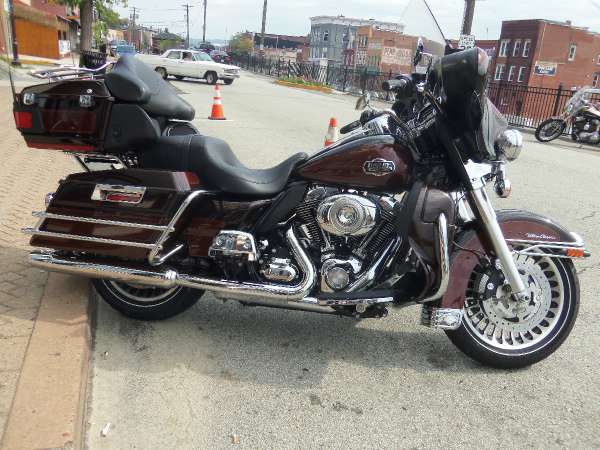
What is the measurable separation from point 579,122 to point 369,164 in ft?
45.6

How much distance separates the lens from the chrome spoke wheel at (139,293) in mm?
3410

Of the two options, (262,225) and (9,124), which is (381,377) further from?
(9,124)

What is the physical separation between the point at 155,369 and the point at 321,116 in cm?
1275

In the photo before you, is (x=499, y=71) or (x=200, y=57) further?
(x=499, y=71)

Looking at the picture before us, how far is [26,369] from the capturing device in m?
2.72

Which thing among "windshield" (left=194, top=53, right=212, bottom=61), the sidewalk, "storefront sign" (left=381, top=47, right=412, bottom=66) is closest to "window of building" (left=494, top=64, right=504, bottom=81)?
"windshield" (left=194, top=53, right=212, bottom=61)

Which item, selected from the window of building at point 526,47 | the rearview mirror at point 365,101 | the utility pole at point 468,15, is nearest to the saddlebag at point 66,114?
the rearview mirror at point 365,101

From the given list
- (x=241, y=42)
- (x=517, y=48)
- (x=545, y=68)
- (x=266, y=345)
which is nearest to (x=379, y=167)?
(x=266, y=345)

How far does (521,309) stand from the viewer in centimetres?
310

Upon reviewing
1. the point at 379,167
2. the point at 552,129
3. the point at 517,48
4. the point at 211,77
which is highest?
the point at 517,48

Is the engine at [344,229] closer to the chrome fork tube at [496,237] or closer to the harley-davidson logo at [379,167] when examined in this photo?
the harley-davidson logo at [379,167]

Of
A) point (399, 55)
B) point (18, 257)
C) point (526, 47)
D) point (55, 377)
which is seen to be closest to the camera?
point (55, 377)

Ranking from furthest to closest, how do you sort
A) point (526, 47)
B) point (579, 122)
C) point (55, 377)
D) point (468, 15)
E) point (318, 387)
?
point (526, 47)
point (468, 15)
point (579, 122)
point (318, 387)
point (55, 377)

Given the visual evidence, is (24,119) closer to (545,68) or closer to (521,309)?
(521,309)
